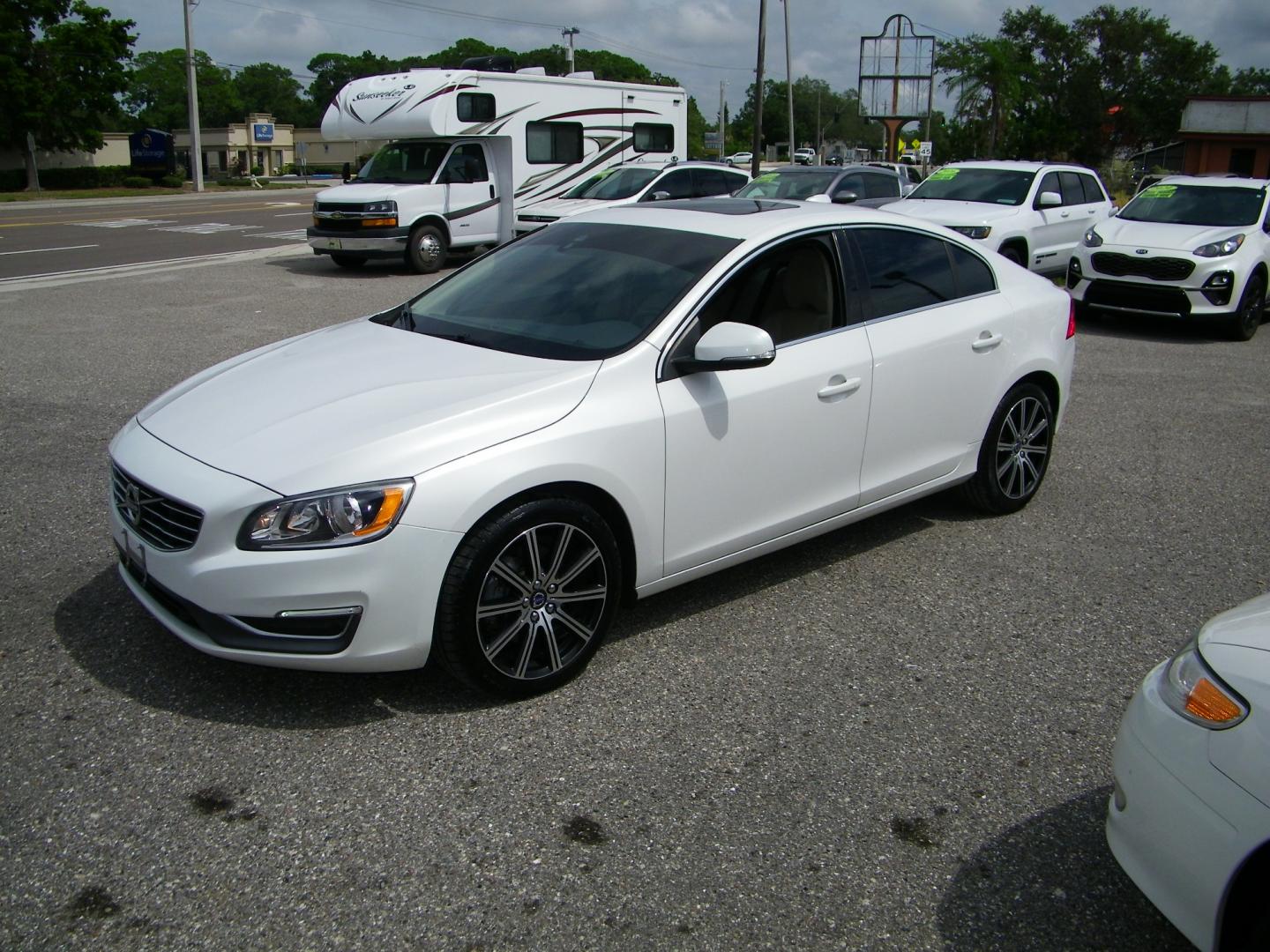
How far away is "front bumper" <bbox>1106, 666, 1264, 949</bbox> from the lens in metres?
2.20

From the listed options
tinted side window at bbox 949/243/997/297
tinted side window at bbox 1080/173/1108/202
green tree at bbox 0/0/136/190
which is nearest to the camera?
tinted side window at bbox 949/243/997/297

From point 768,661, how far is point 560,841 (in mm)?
1332

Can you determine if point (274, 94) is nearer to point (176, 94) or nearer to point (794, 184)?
point (176, 94)

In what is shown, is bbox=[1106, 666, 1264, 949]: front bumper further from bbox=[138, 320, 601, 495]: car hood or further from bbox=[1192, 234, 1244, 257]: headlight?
bbox=[1192, 234, 1244, 257]: headlight

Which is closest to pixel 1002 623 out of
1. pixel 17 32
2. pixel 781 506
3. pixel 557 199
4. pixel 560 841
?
pixel 781 506

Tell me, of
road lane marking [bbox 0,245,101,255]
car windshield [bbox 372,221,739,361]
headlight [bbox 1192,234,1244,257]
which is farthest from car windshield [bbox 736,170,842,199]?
road lane marking [bbox 0,245,101,255]

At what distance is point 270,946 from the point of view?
262cm

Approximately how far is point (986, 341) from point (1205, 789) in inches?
129

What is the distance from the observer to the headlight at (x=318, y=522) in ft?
10.9

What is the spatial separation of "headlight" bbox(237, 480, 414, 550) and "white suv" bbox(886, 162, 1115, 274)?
Result: 1111 cm

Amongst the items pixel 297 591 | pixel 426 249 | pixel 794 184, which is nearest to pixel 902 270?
pixel 297 591

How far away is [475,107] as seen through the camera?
16.8m

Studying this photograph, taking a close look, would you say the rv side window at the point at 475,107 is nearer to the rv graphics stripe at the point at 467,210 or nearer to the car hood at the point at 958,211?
the rv graphics stripe at the point at 467,210

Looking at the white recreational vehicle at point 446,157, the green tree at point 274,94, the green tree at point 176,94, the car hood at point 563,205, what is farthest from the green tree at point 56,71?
the green tree at point 274,94
